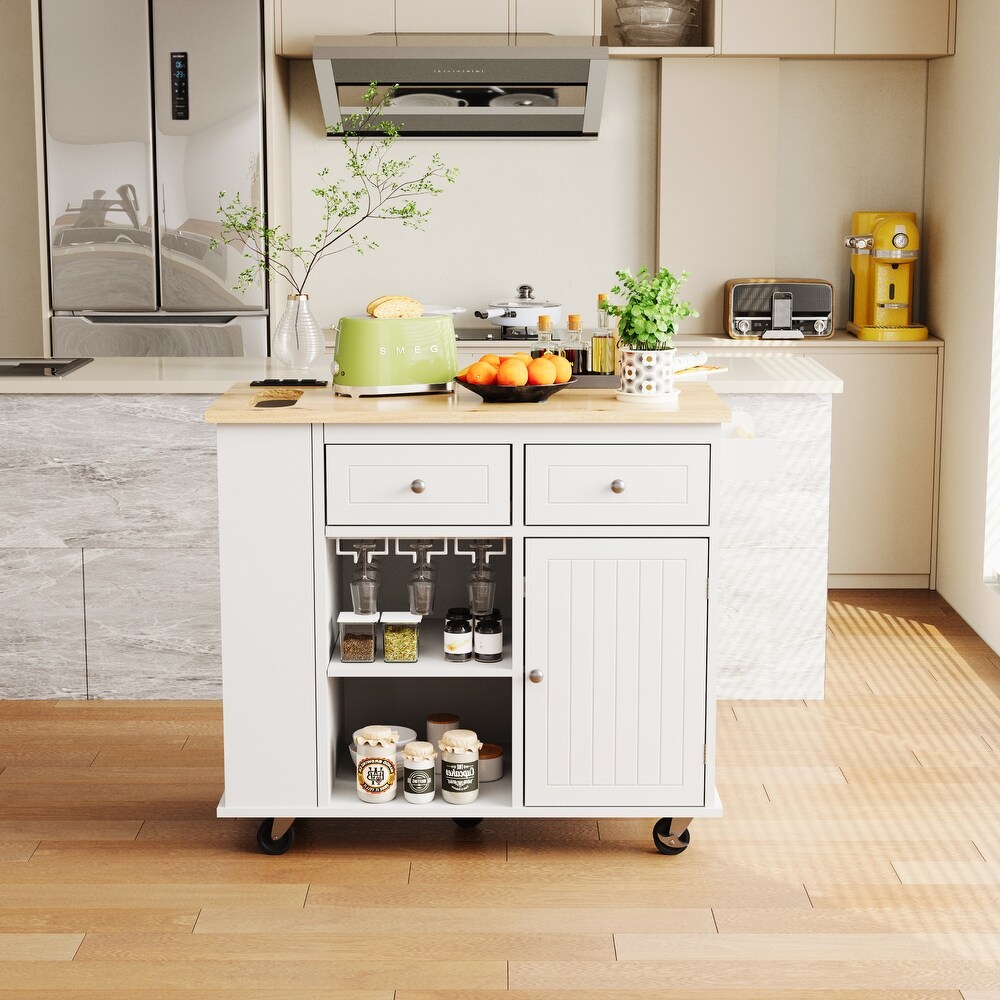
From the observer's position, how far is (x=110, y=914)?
2.49 metres

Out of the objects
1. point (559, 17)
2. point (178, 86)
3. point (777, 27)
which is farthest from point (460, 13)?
point (777, 27)

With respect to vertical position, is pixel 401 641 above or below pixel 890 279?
below

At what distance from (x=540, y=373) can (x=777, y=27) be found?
2.60m

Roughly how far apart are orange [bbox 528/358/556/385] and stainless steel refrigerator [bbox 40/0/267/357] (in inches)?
87.2

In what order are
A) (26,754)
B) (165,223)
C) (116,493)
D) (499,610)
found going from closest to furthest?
(499,610) → (26,754) → (116,493) → (165,223)

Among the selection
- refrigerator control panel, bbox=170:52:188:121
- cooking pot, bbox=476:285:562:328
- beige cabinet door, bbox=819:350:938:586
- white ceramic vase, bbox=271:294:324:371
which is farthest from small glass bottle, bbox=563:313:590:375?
refrigerator control panel, bbox=170:52:188:121

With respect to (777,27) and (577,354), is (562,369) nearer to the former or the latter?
(577,354)

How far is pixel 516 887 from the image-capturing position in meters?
2.60

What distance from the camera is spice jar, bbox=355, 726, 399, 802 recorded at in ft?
8.80

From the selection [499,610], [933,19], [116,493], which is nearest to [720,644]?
[499,610]

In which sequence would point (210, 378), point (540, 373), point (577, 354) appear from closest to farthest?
1. point (540, 373)
2. point (577, 354)
3. point (210, 378)

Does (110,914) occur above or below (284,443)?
below

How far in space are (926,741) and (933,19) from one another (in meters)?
2.61

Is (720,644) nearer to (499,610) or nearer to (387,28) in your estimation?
(499,610)
